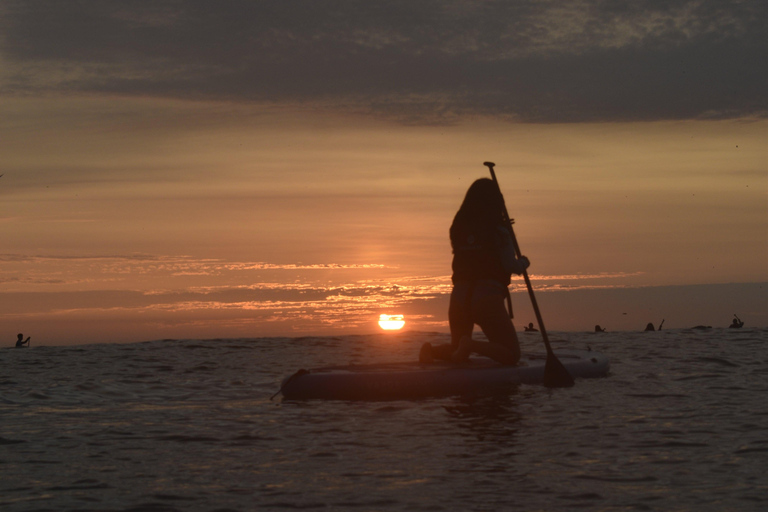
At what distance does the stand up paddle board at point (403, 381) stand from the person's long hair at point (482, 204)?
79.1 inches

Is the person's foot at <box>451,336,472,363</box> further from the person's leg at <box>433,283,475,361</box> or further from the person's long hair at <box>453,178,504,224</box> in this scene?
the person's long hair at <box>453,178,504,224</box>

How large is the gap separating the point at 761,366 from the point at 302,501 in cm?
1016

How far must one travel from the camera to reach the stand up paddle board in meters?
9.22

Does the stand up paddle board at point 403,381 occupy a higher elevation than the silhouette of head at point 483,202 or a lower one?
lower

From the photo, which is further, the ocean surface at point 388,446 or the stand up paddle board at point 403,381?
the stand up paddle board at point 403,381

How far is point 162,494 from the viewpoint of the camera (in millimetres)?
4973

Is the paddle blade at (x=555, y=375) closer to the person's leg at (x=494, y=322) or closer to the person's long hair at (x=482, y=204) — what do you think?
the person's leg at (x=494, y=322)

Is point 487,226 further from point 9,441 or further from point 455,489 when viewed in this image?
point 9,441

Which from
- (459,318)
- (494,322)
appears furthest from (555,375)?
(459,318)

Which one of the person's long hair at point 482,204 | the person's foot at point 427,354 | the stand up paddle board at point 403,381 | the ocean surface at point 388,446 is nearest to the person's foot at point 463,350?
the stand up paddle board at point 403,381

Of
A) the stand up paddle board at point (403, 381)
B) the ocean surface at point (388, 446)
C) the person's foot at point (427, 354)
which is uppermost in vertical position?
the person's foot at point (427, 354)

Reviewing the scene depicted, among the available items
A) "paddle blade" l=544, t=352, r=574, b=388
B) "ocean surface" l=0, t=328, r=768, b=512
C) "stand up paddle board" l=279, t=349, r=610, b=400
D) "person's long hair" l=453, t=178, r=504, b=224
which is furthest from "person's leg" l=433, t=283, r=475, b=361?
"paddle blade" l=544, t=352, r=574, b=388

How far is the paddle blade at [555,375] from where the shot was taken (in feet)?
32.8

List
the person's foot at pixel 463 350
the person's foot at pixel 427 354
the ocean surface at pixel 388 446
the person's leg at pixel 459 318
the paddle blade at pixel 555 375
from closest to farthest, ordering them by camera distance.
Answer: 1. the ocean surface at pixel 388 446
2. the person's foot at pixel 463 350
3. the person's leg at pixel 459 318
4. the paddle blade at pixel 555 375
5. the person's foot at pixel 427 354
